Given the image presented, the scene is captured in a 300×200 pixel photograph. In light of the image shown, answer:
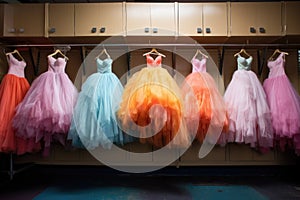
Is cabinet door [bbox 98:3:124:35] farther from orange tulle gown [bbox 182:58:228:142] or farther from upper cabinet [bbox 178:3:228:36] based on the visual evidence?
orange tulle gown [bbox 182:58:228:142]

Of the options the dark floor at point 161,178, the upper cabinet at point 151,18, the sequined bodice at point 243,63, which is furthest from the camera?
the sequined bodice at point 243,63

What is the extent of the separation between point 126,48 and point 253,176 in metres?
1.89

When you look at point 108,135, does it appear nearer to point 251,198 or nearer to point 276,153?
point 251,198

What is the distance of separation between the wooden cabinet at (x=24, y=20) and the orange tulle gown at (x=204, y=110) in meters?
1.53

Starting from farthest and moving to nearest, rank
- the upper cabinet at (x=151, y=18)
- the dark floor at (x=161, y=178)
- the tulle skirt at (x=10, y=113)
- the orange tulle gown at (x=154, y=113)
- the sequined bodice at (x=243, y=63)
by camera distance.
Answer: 1. the sequined bodice at (x=243, y=63)
2. the upper cabinet at (x=151, y=18)
3. the dark floor at (x=161, y=178)
4. the tulle skirt at (x=10, y=113)
5. the orange tulle gown at (x=154, y=113)

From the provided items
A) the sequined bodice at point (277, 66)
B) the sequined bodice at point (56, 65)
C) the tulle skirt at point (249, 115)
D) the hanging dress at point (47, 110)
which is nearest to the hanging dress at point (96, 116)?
the hanging dress at point (47, 110)

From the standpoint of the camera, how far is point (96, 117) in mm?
2400

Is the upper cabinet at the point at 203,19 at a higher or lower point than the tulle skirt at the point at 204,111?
higher

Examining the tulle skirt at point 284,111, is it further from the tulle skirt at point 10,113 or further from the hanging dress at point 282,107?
the tulle skirt at point 10,113

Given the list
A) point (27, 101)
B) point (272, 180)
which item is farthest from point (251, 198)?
point (27, 101)

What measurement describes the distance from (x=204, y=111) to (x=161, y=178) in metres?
0.87

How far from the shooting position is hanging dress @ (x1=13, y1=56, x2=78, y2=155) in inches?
92.0

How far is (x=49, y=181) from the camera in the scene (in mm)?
2750

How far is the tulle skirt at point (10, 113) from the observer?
7.83ft
